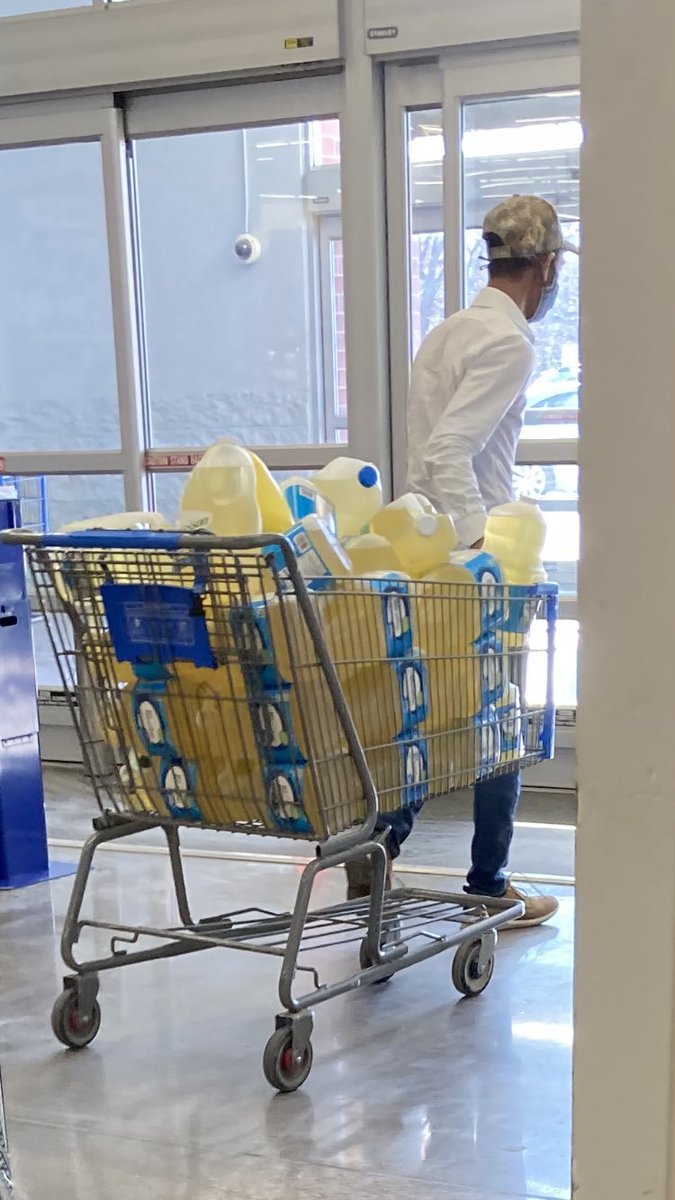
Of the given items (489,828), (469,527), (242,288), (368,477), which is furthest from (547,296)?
(242,288)

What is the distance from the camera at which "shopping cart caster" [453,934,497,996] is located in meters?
2.73

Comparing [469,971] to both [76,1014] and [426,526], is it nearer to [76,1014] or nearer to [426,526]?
[76,1014]

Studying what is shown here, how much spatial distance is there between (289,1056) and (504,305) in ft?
5.84

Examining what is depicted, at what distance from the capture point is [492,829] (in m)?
3.06

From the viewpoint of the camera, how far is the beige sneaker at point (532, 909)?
3152mm

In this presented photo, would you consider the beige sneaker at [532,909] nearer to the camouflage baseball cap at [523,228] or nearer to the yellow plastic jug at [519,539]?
the yellow plastic jug at [519,539]

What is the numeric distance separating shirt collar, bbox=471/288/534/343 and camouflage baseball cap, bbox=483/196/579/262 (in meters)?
0.09

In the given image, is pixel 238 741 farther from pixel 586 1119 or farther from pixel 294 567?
pixel 586 1119

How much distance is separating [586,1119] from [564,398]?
→ 3651 mm

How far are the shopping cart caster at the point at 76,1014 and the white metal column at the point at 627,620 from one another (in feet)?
5.08

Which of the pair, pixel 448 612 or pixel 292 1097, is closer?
pixel 292 1097

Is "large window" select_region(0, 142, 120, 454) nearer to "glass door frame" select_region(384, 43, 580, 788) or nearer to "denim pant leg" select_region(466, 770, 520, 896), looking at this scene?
"glass door frame" select_region(384, 43, 580, 788)

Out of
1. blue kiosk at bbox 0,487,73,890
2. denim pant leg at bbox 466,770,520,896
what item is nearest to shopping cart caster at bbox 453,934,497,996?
denim pant leg at bbox 466,770,520,896

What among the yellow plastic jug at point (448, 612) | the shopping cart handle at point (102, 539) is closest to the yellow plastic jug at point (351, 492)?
the yellow plastic jug at point (448, 612)
